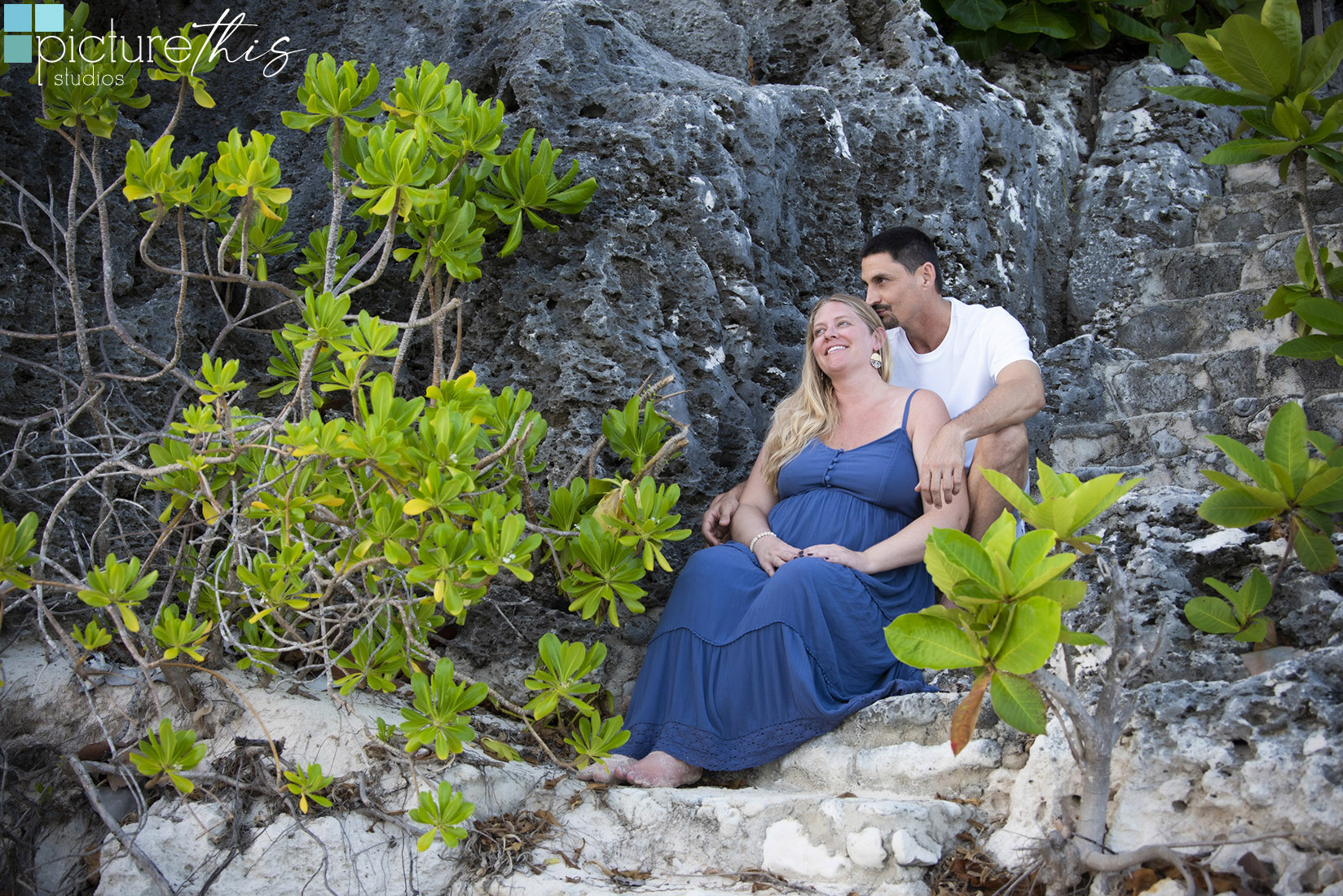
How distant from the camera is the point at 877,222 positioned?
3861mm

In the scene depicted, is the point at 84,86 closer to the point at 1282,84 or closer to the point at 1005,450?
the point at 1005,450

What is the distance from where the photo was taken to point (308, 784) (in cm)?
211

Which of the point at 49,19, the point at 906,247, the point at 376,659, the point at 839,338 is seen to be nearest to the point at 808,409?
the point at 839,338

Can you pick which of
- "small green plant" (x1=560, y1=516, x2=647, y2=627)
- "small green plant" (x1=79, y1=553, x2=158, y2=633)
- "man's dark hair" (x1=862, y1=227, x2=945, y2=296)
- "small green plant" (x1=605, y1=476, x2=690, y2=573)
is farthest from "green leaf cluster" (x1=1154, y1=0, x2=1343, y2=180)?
"small green plant" (x1=79, y1=553, x2=158, y2=633)

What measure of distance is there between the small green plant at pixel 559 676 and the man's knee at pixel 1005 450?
50.8 inches

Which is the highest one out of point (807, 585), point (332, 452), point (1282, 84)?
point (1282, 84)

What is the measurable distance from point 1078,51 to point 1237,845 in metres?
4.09

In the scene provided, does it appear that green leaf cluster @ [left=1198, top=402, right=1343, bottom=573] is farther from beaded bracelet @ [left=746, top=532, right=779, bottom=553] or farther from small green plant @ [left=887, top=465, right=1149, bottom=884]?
beaded bracelet @ [left=746, top=532, right=779, bottom=553]

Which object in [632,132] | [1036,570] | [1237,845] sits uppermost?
[632,132]

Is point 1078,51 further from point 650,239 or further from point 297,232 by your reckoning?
point 297,232

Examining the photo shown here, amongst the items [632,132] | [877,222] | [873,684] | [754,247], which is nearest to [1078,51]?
[877,222]

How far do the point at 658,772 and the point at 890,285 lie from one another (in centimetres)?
175

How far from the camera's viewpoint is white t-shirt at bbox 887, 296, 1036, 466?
3104mm
